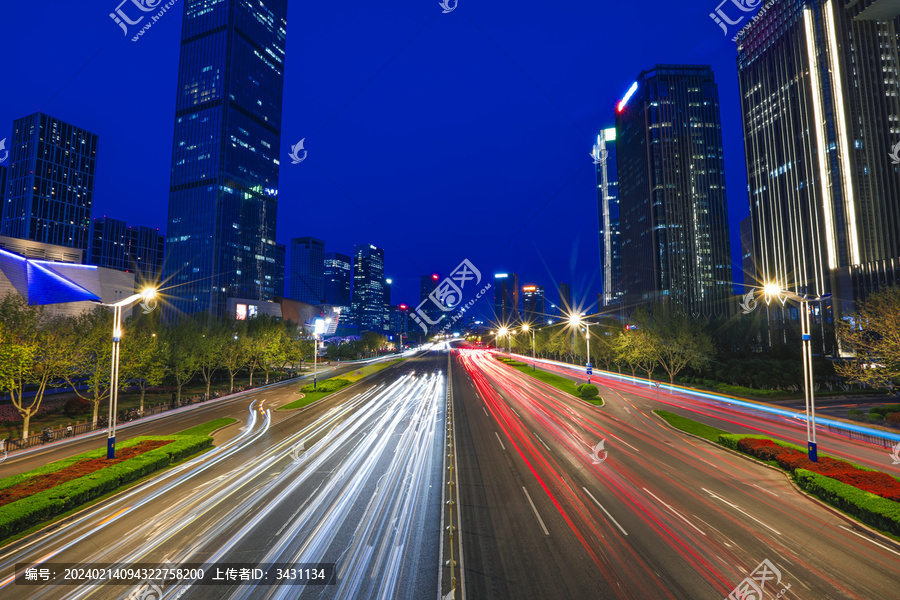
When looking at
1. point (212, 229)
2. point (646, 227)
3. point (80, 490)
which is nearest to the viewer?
point (80, 490)

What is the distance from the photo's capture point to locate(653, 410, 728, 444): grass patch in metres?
25.2

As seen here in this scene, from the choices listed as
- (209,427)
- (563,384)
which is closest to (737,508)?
(563,384)

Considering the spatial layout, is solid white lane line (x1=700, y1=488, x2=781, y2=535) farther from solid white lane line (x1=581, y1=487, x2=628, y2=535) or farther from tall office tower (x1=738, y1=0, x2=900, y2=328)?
tall office tower (x1=738, y1=0, x2=900, y2=328)

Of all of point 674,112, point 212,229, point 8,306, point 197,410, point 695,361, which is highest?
point 674,112

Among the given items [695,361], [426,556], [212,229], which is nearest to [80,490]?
[426,556]

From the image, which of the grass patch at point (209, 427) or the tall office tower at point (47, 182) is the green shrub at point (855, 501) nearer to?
the grass patch at point (209, 427)

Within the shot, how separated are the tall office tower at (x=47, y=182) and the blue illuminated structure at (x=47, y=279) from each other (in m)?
122

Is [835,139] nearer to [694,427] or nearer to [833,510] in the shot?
[694,427]

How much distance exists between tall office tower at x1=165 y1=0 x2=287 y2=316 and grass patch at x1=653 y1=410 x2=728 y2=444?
139150 mm

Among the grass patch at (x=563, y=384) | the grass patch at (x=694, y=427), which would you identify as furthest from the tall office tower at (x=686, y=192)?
the grass patch at (x=694, y=427)

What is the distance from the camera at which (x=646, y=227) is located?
484ft

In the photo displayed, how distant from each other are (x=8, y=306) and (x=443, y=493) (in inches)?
1492

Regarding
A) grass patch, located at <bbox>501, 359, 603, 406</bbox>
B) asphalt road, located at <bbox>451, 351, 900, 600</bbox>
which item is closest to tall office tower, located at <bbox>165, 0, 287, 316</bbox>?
grass patch, located at <bbox>501, 359, 603, 406</bbox>

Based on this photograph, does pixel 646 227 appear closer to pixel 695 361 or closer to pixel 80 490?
pixel 695 361
